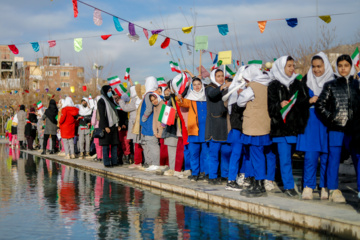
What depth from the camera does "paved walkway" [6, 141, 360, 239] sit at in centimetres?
704

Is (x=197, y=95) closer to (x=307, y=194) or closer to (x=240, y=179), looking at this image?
(x=240, y=179)

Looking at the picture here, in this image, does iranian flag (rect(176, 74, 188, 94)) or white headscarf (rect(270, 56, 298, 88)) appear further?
iranian flag (rect(176, 74, 188, 94))

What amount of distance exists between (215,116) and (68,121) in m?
10.2

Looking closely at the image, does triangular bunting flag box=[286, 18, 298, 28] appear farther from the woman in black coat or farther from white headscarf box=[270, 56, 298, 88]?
white headscarf box=[270, 56, 298, 88]

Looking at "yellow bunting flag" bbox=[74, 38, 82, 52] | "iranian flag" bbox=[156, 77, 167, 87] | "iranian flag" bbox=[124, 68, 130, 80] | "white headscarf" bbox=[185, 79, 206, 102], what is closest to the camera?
"white headscarf" bbox=[185, 79, 206, 102]

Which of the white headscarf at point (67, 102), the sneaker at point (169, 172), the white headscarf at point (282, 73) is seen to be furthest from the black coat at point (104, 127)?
the white headscarf at point (282, 73)

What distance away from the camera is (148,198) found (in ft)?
34.2

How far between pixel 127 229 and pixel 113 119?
9137 millimetres

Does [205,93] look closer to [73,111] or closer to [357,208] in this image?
[357,208]

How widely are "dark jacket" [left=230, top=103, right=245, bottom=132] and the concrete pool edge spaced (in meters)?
1.19

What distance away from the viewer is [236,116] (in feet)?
33.7

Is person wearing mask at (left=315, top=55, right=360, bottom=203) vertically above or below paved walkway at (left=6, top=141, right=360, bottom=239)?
above

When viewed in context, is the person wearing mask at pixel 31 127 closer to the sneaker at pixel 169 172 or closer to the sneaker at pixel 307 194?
the sneaker at pixel 169 172

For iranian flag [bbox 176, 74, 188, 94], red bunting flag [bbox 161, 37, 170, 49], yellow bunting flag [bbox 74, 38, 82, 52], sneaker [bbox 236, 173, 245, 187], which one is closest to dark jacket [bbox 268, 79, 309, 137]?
sneaker [bbox 236, 173, 245, 187]
